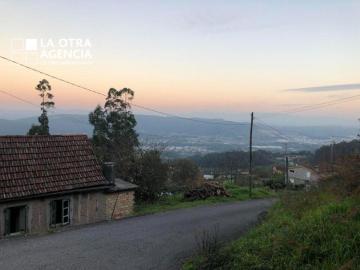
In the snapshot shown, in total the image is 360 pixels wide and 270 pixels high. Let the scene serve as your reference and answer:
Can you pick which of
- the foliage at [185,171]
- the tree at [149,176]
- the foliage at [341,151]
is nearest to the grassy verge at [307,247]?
the foliage at [341,151]

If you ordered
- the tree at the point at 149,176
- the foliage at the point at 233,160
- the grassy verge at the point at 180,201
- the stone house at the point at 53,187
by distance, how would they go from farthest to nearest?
the foliage at the point at 233,160, the tree at the point at 149,176, the grassy verge at the point at 180,201, the stone house at the point at 53,187

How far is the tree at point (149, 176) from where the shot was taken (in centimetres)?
2991

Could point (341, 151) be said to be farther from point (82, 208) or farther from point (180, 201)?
point (82, 208)

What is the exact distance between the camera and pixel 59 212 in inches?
858

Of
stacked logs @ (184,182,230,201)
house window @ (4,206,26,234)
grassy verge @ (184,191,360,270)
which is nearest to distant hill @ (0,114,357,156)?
stacked logs @ (184,182,230,201)

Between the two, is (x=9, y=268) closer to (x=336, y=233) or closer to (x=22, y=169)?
(x=336, y=233)

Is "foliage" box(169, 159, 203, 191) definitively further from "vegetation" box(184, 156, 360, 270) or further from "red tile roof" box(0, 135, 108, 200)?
"vegetation" box(184, 156, 360, 270)

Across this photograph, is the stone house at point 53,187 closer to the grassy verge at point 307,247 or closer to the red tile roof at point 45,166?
the red tile roof at point 45,166

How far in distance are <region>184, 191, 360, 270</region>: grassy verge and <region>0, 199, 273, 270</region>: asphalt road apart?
1.88m

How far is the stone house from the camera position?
1992cm

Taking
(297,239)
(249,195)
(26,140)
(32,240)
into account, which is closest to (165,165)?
(249,195)

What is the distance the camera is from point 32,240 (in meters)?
15.0

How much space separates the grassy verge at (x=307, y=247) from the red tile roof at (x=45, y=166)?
1220 centimetres

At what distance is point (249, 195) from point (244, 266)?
25.8m
